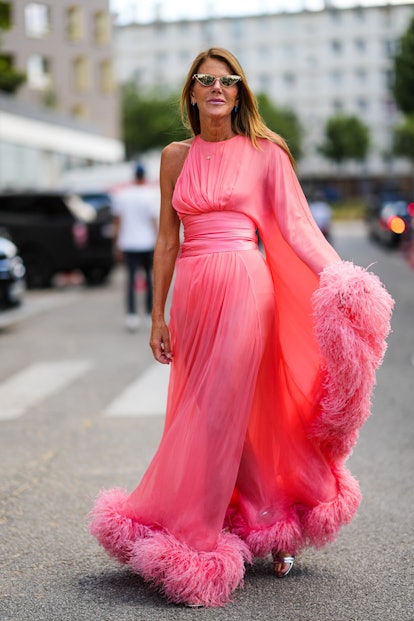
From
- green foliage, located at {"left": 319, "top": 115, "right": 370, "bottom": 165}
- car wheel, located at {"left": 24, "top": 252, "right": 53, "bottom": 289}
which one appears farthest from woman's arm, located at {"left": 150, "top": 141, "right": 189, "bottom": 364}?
green foliage, located at {"left": 319, "top": 115, "right": 370, "bottom": 165}

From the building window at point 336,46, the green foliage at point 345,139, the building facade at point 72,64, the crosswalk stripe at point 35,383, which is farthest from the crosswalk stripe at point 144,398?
the building window at point 336,46

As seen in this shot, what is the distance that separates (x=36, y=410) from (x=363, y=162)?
106625mm

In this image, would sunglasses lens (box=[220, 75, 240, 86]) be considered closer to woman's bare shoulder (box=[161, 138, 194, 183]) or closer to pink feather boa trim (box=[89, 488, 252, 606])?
woman's bare shoulder (box=[161, 138, 194, 183])

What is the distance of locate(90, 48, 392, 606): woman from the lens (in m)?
3.84

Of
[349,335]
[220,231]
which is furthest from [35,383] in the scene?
[349,335]

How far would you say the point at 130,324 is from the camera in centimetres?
1298

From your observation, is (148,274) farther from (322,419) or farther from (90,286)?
(322,419)

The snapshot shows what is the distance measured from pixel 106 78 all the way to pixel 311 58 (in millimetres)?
53485

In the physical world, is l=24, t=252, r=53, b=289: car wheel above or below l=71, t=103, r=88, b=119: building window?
below

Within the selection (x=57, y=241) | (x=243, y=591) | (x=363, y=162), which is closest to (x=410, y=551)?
(x=243, y=591)

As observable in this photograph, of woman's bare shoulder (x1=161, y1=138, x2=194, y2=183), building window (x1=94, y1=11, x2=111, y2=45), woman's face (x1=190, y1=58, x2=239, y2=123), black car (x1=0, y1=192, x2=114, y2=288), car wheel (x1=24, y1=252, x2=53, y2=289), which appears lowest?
car wheel (x1=24, y1=252, x2=53, y2=289)

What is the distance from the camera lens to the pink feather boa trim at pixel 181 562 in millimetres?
3740

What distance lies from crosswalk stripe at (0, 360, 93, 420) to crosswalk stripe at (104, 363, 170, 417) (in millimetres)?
653

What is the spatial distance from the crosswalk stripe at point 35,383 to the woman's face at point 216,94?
14.4ft
